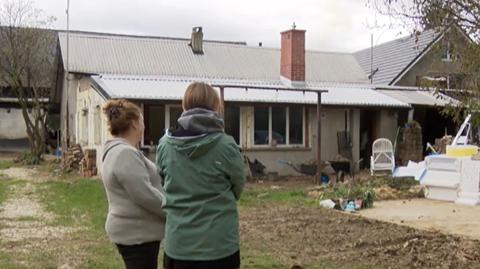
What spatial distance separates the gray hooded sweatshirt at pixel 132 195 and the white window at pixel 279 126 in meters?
15.5

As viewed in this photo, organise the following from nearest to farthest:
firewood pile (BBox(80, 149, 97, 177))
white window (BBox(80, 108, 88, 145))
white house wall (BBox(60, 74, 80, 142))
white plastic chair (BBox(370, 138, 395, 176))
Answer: white plastic chair (BBox(370, 138, 395, 176)) → firewood pile (BBox(80, 149, 97, 177)) → white window (BBox(80, 108, 88, 145)) → white house wall (BBox(60, 74, 80, 142))

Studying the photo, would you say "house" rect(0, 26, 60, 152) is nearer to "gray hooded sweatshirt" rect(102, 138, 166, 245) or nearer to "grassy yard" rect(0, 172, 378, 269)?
"grassy yard" rect(0, 172, 378, 269)

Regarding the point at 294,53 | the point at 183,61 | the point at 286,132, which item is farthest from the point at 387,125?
the point at 183,61

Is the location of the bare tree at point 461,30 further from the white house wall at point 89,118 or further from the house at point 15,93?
the house at point 15,93

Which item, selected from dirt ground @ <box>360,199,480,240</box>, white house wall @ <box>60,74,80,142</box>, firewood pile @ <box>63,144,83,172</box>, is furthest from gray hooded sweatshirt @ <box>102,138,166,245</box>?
white house wall @ <box>60,74,80,142</box>

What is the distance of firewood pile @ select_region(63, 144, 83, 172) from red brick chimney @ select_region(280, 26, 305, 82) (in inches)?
326

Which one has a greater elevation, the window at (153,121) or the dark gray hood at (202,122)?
the dark gray hood at (202,122)

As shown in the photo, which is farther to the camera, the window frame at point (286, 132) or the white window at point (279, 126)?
the white window at point (279, 126)

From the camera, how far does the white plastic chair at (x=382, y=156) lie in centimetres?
1681

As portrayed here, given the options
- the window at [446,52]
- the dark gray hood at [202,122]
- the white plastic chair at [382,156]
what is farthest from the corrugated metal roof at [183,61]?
the dark gray hood at [202,122]

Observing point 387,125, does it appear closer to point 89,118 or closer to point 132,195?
point 89,118

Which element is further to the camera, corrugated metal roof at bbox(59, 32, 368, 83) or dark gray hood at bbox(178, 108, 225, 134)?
corrugated metal roof at bbox(59, 32, 368, 83)

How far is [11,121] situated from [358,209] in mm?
26406

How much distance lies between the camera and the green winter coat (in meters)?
3.19
